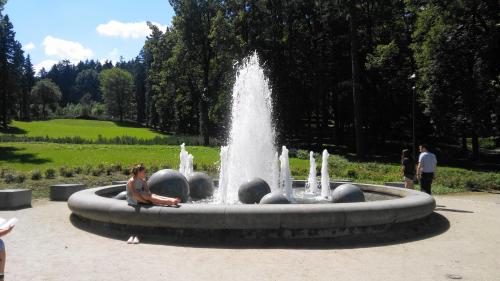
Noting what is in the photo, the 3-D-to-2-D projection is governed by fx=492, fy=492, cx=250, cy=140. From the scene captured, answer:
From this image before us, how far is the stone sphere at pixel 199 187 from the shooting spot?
14531 millimetres

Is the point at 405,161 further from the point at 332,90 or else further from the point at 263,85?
the point at 332,90

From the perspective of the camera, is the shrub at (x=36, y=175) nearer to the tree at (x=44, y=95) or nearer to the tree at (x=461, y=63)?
the tree at (x=461, y=63)

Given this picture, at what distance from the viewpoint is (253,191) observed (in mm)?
12516

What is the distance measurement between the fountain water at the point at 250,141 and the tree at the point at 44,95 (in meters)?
108

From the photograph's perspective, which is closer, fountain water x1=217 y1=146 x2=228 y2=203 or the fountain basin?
the fountain basin

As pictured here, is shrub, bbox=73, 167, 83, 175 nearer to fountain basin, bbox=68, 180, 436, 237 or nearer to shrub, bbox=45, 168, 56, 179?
shrub, bbox=45, 168, 56, 179

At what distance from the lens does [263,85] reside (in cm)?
1953

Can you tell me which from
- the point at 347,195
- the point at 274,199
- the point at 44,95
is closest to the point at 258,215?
the point at 274,199

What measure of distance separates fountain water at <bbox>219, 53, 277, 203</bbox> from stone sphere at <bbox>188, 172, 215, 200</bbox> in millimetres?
935

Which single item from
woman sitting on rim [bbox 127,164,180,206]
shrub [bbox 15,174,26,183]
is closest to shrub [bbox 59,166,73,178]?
shrub [bbox 15,174,26,183]

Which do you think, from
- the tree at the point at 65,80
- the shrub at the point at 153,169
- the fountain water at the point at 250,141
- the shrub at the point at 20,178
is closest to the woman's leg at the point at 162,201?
the fountain water at the point at 250,141

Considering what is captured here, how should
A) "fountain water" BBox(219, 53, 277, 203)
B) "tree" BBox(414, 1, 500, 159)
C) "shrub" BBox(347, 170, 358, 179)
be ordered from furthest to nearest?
"tree" BBox(414, 1, 500, 159), "shrub" BBox(347, 170, 358, 179), "fountain water" BBox(219, 53, 277, 203)

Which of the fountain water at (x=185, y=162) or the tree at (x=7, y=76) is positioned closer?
the fountain water at (x=185, y=162)

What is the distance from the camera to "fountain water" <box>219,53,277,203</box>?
1692 centimetres
